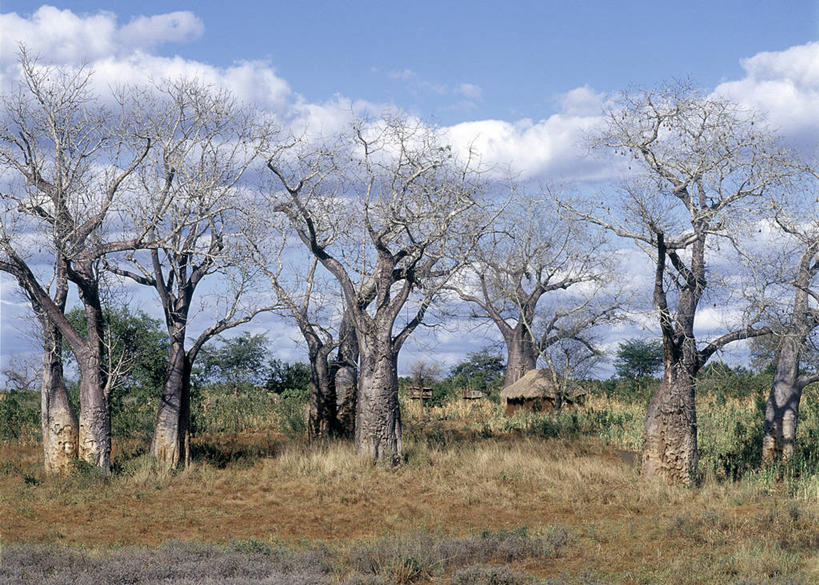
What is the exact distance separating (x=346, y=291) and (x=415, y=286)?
6.22 ft

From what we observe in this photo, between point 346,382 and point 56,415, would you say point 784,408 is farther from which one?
point 56,415

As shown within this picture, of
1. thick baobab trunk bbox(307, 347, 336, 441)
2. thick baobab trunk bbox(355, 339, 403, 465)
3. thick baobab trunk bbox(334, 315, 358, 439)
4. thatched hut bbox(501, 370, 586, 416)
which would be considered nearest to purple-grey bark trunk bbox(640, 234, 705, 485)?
thick baobab trunk bbox(355, 339, 403, 465)

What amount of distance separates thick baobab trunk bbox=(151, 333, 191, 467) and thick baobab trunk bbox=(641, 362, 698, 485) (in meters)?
9.97

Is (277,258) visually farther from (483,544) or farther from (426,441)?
(483,544)

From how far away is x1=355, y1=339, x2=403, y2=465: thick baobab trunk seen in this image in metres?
17.9

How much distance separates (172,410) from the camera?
58.5ft

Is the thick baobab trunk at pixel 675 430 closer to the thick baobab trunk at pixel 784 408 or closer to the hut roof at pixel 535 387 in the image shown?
the thick baobab trunk at pixel 784 408

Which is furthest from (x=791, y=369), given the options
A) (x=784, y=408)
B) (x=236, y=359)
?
(x=236, y=359)

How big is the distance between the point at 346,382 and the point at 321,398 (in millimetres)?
822

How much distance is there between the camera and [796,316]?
1692 cm

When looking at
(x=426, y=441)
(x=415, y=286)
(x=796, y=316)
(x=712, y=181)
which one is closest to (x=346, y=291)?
(x=415, y=286)

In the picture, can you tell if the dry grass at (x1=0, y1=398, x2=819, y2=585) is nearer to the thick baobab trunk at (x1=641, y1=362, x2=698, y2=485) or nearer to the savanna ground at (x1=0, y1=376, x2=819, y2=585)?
the savanna ground at (x1=0, y1=376, x2=819, y2=585)

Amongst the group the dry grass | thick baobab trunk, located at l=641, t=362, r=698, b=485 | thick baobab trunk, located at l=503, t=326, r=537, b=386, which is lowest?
the dry grass

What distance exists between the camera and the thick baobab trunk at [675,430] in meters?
15.7
